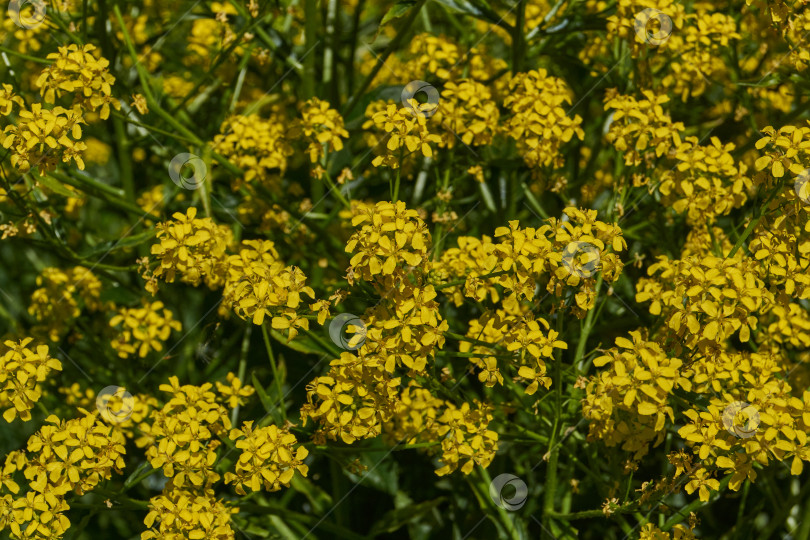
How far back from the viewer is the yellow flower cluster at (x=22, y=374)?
2143 mm

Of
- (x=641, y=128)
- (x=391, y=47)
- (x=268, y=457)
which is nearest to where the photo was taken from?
(x=268, y=457)

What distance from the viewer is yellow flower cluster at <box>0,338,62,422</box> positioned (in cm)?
214

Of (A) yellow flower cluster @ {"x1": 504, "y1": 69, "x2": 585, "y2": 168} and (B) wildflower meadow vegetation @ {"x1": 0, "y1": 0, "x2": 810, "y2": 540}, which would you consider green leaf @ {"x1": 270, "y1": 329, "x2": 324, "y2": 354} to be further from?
(A) yellow flower cluster @ {"x1": 504, "y1": 69, "x2": 585, "y2": 168}

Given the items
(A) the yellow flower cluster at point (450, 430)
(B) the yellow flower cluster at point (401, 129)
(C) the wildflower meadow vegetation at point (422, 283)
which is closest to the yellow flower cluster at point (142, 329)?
(C) the wildflower meadow vegetation at point (422, 283)

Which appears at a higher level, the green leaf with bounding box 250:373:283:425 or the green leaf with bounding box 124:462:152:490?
the green leaf with bounding box 250:373:283:425

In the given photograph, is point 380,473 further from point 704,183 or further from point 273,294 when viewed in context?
point 704,183

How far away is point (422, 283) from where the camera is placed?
206 cm

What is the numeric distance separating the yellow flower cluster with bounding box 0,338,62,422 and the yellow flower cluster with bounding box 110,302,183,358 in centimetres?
50

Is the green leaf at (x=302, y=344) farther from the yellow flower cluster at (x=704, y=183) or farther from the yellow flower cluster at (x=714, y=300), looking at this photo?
the yellow flower cluster at (x=704, y=183)

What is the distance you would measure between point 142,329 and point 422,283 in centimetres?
114

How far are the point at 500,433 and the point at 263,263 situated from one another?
2.42 feet

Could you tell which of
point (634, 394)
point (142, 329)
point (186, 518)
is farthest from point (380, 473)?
point (634, 394)

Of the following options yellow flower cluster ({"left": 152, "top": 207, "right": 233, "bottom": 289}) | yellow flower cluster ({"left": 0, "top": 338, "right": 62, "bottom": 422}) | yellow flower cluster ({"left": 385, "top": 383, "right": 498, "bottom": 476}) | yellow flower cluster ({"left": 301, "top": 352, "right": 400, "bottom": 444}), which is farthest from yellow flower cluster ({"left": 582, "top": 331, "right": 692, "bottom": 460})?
yellow flower cluster ({"left": 0, "top": 338, "right": 62, "bottom": 422})

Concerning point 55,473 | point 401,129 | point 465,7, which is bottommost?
point 55,473
